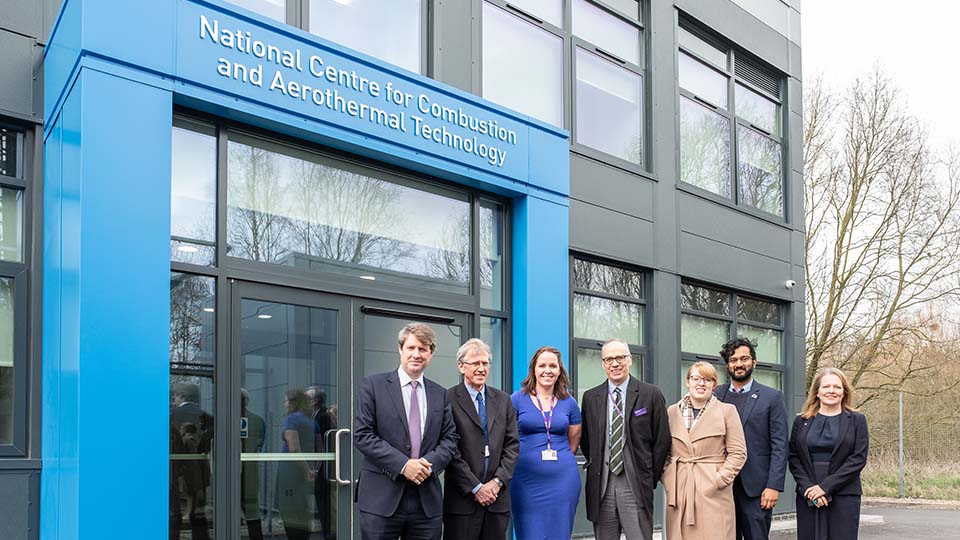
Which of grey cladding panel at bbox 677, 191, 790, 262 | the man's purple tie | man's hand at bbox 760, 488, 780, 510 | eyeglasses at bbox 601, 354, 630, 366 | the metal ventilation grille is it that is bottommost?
man's hand at bbox 760, 488, 780, 510

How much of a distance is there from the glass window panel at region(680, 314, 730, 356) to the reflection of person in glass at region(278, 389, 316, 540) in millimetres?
6422

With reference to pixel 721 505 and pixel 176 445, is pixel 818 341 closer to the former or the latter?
pixel 721 505

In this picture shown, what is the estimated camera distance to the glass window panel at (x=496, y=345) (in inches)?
375

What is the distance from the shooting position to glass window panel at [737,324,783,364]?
14.4m

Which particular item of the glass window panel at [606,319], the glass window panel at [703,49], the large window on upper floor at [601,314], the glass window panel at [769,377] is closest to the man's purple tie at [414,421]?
the large window on upper floor at [601,314]

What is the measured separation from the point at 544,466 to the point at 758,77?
989cm

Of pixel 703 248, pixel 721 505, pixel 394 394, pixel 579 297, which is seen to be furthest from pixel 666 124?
pixel 394 394

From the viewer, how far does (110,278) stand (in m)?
6.25

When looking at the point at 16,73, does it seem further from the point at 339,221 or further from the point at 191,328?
the point at 339,221

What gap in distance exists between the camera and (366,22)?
9039 mm

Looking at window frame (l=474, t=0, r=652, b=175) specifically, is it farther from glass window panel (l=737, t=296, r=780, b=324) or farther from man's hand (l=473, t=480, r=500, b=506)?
man's hand (l=473, t=480, r=500, b=506)

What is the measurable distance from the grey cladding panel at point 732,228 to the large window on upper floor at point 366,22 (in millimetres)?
4689

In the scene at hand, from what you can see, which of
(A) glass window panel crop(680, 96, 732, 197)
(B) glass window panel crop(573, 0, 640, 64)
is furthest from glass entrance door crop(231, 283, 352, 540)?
(A) glass window panel crop(680, 96, 732, 197)

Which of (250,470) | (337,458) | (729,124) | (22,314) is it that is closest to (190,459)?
(250,470)
